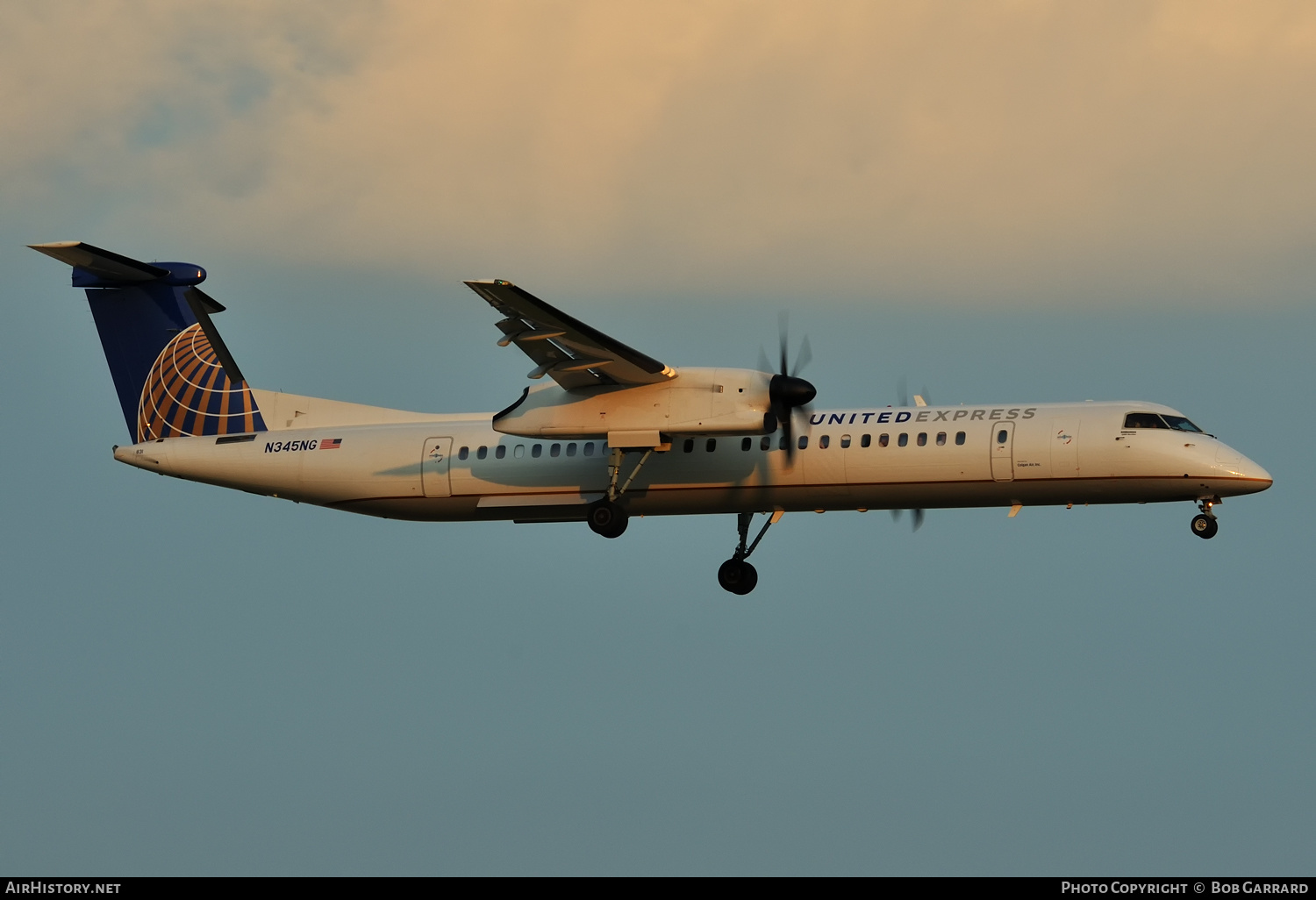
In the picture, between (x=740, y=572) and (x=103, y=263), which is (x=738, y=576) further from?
(x=103, y=263)

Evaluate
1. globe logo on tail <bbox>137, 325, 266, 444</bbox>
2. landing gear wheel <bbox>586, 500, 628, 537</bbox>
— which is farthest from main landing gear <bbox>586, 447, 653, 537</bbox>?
globe logo on tail <bbox>137, 325, 266, 444</bbox>

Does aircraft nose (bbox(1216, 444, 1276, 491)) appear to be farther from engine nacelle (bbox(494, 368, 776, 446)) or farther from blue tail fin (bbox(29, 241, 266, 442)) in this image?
blue tail fin (bbox(29, 241, 266, 442))

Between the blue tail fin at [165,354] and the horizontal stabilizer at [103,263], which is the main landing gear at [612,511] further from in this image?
the horizontal stabilizer at [103,263]

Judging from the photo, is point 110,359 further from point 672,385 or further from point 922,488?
point 922,488

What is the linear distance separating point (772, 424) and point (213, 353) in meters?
10.4

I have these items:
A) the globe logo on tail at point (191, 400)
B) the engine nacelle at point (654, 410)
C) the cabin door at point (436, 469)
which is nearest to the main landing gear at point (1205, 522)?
the engine nacelle at point (654, 410)

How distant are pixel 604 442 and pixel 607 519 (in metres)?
1.43

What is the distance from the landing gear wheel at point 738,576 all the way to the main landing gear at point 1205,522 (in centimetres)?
728

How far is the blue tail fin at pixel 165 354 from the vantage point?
92.0ft

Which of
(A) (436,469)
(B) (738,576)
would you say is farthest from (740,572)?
(A) (436,469)

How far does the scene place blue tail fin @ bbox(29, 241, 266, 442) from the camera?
28.0m

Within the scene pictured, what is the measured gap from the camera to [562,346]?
2430 cm
